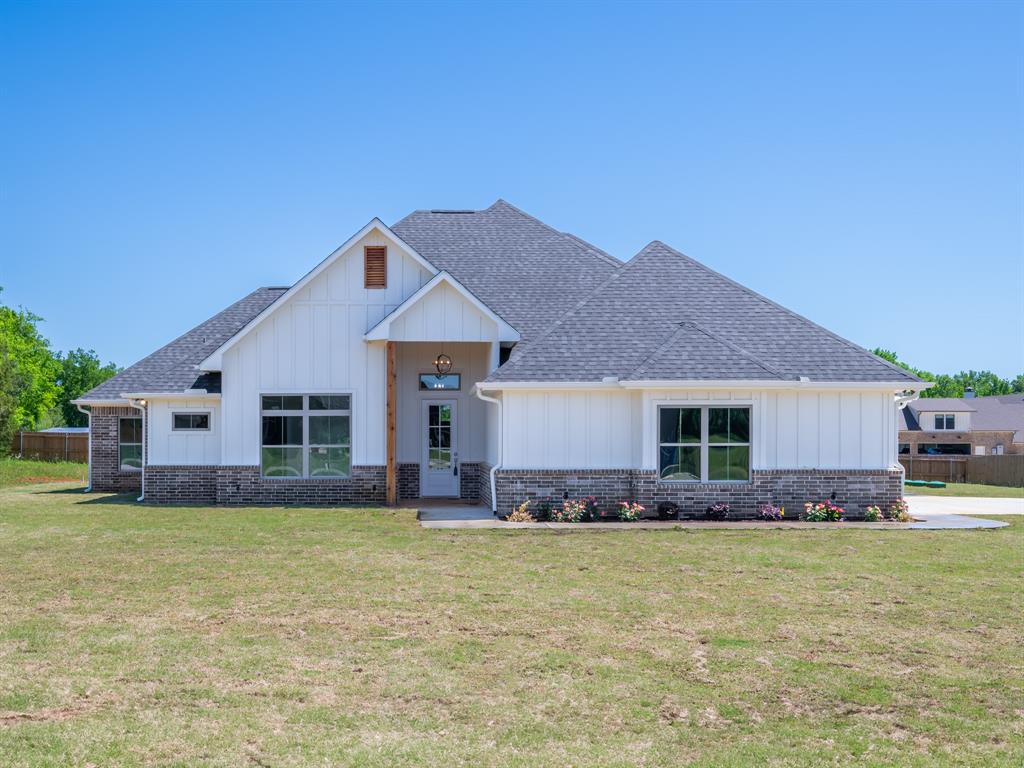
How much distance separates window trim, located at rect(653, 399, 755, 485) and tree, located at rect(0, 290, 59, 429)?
64687mm

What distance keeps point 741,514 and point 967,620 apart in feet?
30.1

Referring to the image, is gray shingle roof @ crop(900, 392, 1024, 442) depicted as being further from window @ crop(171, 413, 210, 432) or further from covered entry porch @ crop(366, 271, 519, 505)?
window @ crop(171, 413, 210, 432)

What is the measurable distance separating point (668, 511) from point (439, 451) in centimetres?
661

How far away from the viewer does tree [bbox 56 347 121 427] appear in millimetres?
97188

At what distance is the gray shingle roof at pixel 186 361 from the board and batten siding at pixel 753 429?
24.9 feet

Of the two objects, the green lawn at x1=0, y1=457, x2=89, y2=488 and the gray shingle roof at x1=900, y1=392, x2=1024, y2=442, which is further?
the gray shingle roof at x1=900, y1=392, x2=1024, y2=442

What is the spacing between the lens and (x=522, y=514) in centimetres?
1789

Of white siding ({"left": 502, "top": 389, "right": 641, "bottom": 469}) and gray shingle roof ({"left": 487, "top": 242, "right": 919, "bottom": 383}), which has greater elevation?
gray shingle roof ({"left": 487, "top": 242, "right": 919, "bottom": 383})

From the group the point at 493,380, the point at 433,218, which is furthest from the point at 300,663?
the point at 433,218

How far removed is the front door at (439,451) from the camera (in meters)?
22.2

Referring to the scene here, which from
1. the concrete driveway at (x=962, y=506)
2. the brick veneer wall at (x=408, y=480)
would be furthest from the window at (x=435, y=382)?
the concrete driveway at (x=962, y=506)

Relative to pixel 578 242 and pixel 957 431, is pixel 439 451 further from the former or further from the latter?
pixel 957 431

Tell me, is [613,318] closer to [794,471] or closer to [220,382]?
[794,471]

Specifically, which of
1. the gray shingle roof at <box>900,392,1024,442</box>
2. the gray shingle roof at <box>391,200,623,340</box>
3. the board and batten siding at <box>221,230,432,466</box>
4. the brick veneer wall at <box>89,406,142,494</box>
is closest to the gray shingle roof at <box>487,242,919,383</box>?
the gray shingle roof at <box>391,200,623,340</box>
